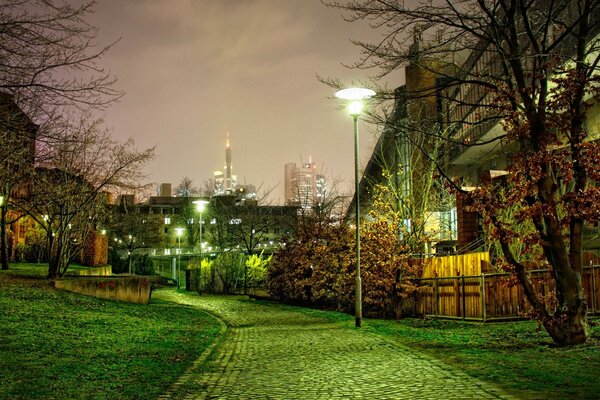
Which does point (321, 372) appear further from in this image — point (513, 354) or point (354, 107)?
point (354, 107)

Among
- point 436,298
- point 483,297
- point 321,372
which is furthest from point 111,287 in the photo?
point 321,372

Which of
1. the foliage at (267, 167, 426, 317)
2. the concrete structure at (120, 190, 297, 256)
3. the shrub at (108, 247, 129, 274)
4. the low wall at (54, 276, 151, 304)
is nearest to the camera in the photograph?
the foliage at (267, 167, 426, 317)

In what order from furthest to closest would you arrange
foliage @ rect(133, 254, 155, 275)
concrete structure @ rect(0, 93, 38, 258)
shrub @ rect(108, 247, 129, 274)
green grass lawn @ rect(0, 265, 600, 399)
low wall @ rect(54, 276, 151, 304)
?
foliage @ rect(133, 254, 155, 275), shrub @ rect(108, 247, 129, 274), low wall @ rect(54, 276, 151, 304), concrete structure @ rect(0, 93, 38, 258), green grass lawn @ rect(0, 265, 600, 399)

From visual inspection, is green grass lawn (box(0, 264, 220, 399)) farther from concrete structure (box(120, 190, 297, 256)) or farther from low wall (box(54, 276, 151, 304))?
concrete structure (box(120, 190, 297, 256))

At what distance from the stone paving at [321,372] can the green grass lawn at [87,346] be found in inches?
21.9

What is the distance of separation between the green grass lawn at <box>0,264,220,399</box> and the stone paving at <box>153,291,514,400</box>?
1.83 ft

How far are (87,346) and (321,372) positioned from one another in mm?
4537

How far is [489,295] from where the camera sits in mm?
17266

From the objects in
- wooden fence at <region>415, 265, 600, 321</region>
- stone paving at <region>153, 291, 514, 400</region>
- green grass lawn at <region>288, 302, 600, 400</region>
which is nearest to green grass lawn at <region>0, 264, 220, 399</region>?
stone paving at <region>153, 291, 514, 400</region>

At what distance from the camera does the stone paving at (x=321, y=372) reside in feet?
25.4

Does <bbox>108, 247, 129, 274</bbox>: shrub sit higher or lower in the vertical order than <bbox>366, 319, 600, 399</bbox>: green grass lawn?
higher

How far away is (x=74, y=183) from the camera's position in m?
26.0

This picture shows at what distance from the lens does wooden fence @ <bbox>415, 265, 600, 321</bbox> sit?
51.5 feet

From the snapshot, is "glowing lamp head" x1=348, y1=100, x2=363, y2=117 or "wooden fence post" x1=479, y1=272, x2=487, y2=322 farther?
"wooden fence post" x1=479, y1=272, x2=487, y2=322
